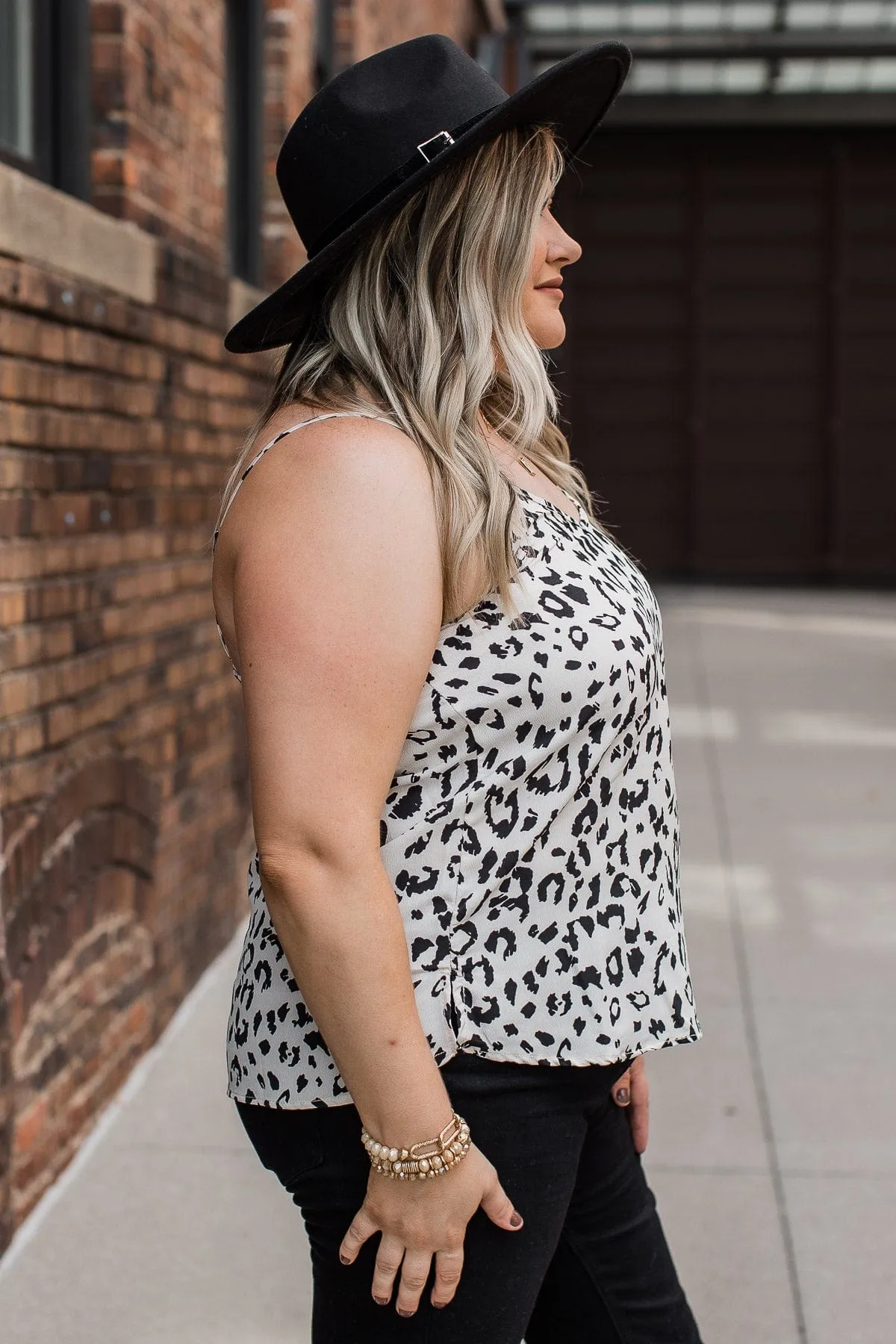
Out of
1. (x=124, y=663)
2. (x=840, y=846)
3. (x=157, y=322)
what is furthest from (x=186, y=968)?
(x=840, y=846)

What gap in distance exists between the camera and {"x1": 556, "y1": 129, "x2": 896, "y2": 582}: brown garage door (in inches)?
640

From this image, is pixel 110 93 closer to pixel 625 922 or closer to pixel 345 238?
pixel 345 238

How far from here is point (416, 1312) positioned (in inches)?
57.9

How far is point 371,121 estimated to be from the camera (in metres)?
1.53

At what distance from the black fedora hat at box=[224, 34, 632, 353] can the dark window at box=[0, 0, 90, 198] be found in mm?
1983

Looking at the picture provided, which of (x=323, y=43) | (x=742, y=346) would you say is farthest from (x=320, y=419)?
(x=742, y=346)

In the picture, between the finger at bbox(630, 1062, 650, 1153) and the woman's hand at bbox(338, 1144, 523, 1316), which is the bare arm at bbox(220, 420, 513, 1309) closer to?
the woman's hand at bbox(338, 1144, 523, 1316)

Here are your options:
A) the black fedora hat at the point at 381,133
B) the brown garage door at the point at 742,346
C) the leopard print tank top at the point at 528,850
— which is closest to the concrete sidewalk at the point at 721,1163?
the leopard print tank top at the point at 528,850

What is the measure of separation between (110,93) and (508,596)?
2611 mm

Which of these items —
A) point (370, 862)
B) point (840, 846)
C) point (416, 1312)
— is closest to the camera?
point (370, 862)

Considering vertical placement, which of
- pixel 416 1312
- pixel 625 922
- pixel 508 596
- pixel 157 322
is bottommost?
pixel 416 1312

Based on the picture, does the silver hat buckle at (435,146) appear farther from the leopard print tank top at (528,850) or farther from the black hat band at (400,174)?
the leopard print tank top at (528,850)

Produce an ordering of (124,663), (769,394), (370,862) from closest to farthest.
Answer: (370,862)
(124,663)
(769,394)

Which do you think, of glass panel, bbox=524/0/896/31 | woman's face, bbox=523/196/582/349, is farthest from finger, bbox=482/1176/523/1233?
glass panel, bbox=524/0/896/31
